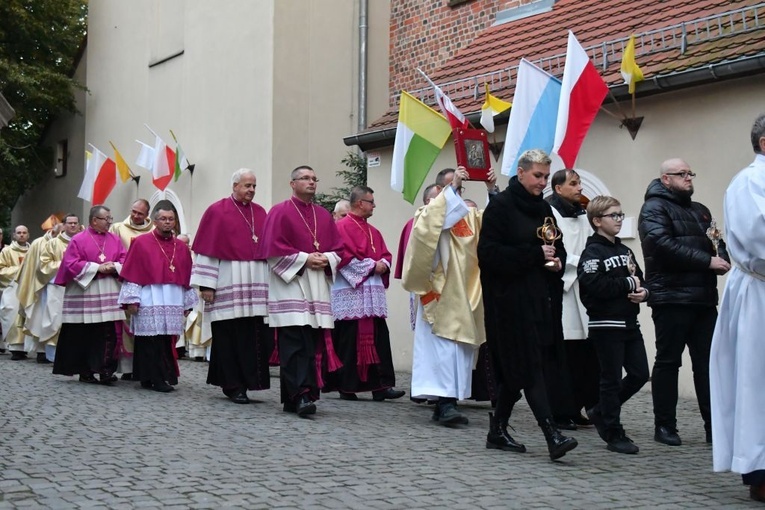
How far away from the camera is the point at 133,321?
11.8 metres

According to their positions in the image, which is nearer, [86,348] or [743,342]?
[743,342]

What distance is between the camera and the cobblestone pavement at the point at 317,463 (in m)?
5.62

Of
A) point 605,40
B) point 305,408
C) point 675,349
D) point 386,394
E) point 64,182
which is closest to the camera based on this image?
point 675,349

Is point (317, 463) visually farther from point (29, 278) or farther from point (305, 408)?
point (29, 278)

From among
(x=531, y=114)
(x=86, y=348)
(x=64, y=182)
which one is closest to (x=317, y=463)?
(x=531, y=114)

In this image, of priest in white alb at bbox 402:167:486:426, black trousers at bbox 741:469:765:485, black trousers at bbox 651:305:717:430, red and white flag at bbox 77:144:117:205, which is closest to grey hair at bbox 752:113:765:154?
black trousers at bbox 741:469:765:485

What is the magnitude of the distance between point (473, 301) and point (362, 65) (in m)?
11.4

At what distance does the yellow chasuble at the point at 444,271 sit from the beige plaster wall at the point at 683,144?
2.96 meters

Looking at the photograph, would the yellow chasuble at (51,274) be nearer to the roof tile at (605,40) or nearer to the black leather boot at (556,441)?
the roof tile at (605,40)

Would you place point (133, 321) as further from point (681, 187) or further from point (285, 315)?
point (681, 187)

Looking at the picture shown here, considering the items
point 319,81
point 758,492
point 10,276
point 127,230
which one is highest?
point 319,81

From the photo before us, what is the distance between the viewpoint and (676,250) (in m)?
7.71

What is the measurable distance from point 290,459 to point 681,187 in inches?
128

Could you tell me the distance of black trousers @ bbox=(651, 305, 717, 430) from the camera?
7.81 m
